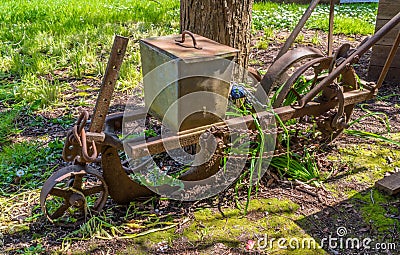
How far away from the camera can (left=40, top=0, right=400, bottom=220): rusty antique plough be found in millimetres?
2248

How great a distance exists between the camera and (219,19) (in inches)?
127

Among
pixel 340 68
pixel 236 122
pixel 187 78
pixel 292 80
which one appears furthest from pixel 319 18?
pixel 187 78

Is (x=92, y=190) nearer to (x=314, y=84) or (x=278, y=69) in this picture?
(x=278, y=69)

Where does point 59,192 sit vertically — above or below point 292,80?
below

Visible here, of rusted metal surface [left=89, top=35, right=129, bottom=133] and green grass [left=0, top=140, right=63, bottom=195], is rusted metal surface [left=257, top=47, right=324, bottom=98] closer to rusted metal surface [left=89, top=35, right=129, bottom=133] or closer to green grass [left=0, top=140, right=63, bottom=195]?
rusted metal surface [left=89, top=35, right=129, bottom=133]

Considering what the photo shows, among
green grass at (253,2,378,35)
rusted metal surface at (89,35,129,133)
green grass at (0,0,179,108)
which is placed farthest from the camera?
green grass at (253,2,378,35)

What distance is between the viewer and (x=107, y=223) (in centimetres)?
247

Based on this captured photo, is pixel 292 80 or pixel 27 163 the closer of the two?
pixel 292 80

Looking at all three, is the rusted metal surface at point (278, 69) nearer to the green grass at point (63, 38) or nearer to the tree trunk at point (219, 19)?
the tree trunk at point (219, 19)

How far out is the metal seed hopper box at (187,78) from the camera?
229 cm

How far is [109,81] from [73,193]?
67cm

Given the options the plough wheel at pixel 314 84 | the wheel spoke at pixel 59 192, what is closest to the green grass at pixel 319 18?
the plough wheel at pixel 314 84

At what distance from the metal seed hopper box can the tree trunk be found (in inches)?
27.8

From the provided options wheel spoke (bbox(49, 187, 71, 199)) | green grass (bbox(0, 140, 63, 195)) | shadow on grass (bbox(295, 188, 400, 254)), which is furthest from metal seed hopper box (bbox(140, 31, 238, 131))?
green grass (bbox(0, 140, 63, 195))
